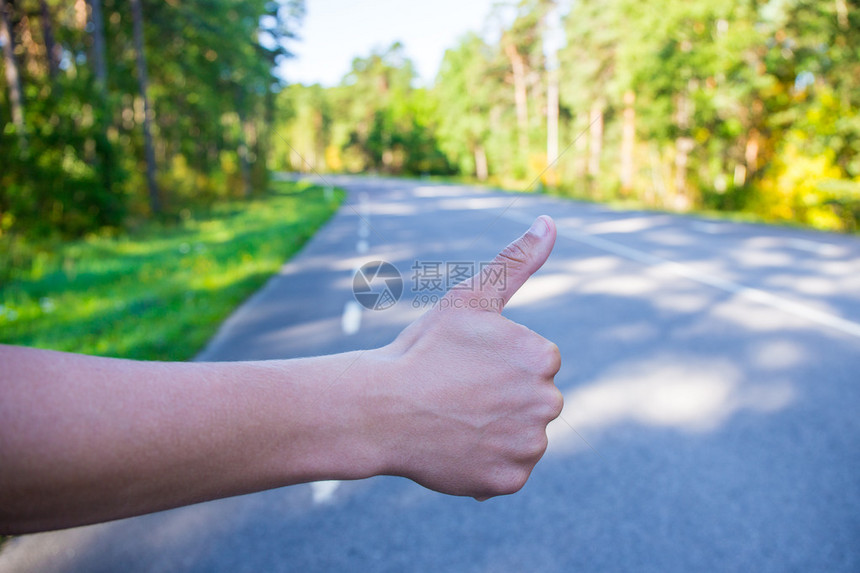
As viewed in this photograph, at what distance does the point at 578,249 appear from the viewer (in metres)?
10.4

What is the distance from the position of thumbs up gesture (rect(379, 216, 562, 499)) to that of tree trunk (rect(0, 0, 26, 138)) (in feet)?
43.2

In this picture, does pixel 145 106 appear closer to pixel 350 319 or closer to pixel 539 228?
pixel 350 319

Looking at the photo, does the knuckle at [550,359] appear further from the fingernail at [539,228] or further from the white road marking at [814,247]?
the white road marking at [814,247]

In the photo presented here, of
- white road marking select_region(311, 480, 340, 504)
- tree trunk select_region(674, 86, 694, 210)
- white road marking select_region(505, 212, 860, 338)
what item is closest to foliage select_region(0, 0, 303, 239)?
white road marking select_region(311, 480, 340, 504)

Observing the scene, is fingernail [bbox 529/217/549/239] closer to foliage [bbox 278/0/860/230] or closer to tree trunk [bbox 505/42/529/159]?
foliage [bbox 278/0/860/230]

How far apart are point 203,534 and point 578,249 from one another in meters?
9.03

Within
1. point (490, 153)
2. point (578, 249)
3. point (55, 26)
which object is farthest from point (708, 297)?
point (490, 153)

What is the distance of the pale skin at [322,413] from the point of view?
88 centimetres

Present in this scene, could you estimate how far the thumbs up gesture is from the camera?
3.50 ft

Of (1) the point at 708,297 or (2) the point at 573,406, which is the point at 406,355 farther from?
(1) the point at 708,297

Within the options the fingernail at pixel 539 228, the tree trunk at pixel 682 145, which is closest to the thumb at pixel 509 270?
the fingernail at pixel 539 228

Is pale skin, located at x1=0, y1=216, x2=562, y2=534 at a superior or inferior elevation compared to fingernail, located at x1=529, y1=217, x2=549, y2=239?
inferior

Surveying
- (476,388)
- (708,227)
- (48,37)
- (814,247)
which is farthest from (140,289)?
(708,227)

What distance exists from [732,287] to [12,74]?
45.3ft
